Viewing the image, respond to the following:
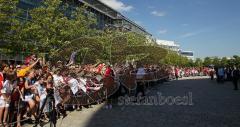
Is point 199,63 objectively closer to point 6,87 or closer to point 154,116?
point 154,116

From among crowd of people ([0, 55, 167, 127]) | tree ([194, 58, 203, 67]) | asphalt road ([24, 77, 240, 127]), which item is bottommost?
asphalt road ([24, 77, 240, 127])

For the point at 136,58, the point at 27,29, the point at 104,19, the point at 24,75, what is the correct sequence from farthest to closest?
the point at 104,19
the point at 136,58
the point at 27,29
the point at 24,75

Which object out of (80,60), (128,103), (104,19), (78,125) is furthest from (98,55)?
(104,19)

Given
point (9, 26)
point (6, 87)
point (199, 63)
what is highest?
point (9, 26)

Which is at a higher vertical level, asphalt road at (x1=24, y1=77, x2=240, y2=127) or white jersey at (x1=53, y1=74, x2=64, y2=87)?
white jersey at (x1=53, y1=74, x2=64, y2=87)

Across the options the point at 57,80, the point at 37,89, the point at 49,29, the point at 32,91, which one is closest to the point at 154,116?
the point at 57,80

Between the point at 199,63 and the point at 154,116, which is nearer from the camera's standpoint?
the point at 154,116

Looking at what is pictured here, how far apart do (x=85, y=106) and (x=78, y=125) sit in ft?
16.6

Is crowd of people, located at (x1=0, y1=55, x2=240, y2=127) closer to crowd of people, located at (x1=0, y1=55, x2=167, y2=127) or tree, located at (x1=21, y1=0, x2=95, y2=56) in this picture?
crowd of people, located at (x1=0, y1=55, x2=167, y2=127)

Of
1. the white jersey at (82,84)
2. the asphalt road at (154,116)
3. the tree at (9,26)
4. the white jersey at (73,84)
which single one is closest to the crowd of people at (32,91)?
the white jersey at (73,84)

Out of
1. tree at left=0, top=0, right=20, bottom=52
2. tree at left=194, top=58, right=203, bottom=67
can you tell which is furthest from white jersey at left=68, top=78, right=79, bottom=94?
tree at left=194, top=58, right=203, bottom=67

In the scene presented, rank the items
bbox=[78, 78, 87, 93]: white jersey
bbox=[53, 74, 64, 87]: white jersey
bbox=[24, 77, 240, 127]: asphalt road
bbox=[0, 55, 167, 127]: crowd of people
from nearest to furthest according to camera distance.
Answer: bbox=[0, 55, 167, 127]: crowd of people
bbox=[24, 77, 240, 127]: asphalt road
bbox=[53, 74, 64, 87]: white jersey
bbox=[78, 78, 87, 93]: white jersey

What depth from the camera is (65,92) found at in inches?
571

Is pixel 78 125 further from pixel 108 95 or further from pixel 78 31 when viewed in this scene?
pixel 78 31
